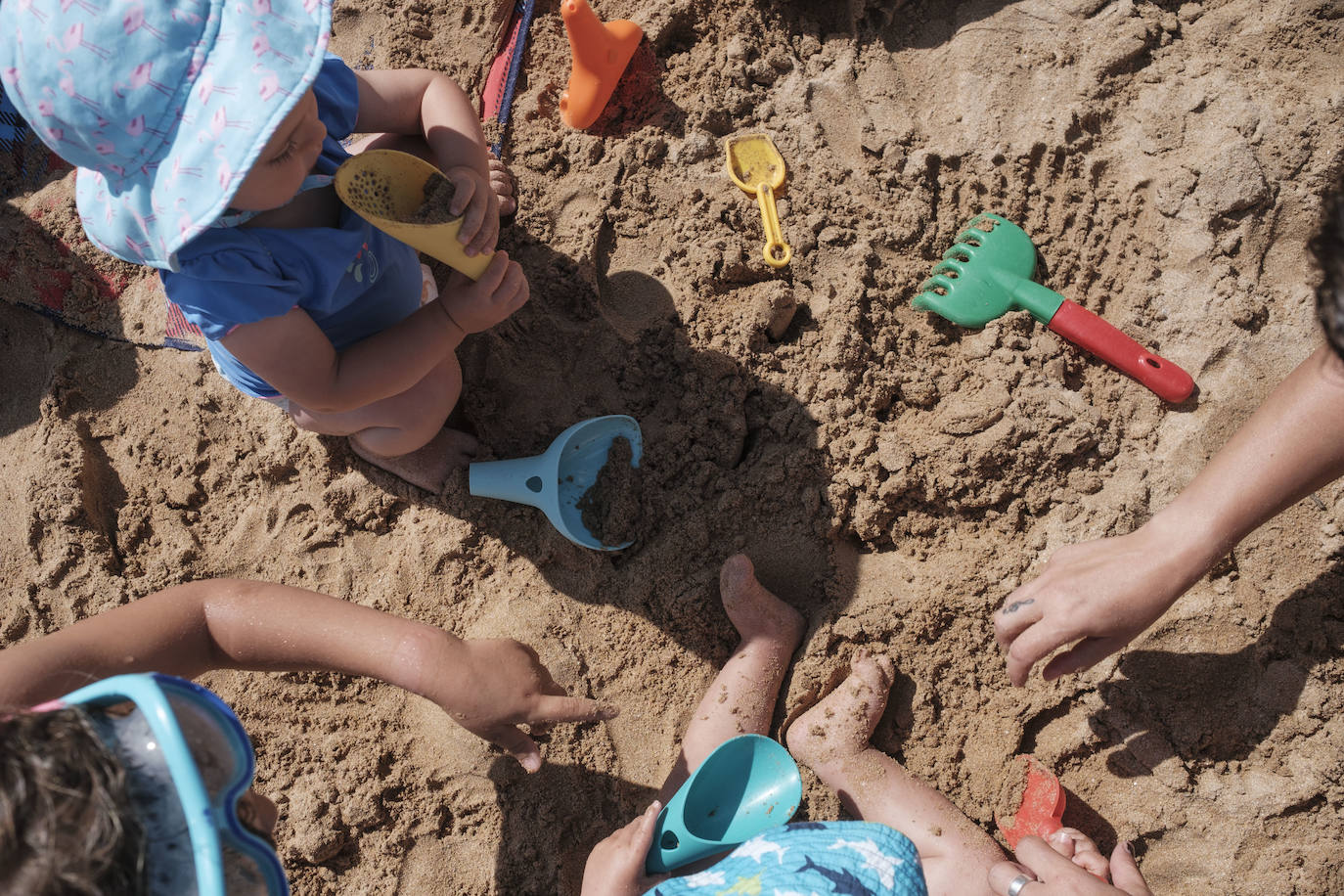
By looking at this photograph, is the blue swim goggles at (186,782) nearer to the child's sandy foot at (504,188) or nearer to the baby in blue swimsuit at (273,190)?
the baby in blue swimsuit at (273,190)

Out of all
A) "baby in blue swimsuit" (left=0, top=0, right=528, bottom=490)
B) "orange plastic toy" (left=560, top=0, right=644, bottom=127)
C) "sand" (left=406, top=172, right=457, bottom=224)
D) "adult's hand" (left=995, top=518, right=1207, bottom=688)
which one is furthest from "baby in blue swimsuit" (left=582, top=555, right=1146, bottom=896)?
"orange plastic toy" (left=560, top=0, right=644, bottom=127)

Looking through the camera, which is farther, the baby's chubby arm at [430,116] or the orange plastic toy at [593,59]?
the orange plastic toy at [593,59]

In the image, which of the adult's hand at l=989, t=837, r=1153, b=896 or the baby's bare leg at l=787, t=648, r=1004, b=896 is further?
the baby's bare leg at l=787, t=648, r=1004, b=896

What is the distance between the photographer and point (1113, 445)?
1.67 m

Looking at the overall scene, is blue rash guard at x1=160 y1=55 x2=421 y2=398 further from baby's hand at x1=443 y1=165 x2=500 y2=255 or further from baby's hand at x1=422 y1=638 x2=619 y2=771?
baby's hand at x1=422 y1=638 x2=619 y2=771

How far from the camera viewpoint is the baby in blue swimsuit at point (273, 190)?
1048 mm

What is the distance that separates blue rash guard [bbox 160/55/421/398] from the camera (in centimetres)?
127

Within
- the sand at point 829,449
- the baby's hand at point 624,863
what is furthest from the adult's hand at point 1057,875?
the baby's hand at point 624,863

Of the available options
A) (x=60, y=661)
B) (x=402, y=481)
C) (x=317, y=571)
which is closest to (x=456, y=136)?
(x=402, y=481)

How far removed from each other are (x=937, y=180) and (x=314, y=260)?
1.31m

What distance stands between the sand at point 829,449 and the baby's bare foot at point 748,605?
0.06 metres

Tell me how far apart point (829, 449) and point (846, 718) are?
1.67 feet

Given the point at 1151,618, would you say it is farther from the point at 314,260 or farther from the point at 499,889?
the point at 314,260

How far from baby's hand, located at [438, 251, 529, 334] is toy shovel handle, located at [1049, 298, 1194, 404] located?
42.5 inches
